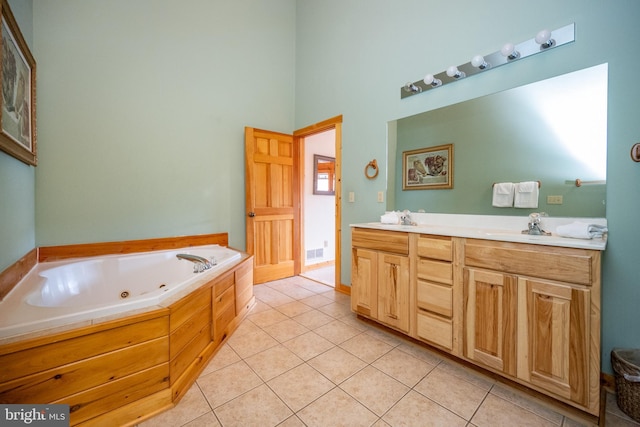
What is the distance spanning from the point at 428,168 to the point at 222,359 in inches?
85.0

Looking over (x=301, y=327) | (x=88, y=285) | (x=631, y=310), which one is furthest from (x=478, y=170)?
(x=88, y=285)

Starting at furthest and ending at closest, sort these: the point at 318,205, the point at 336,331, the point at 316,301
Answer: the point at 318,205 < the point at 316,301 < the point at 336,331

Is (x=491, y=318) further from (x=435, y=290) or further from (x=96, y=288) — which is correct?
(x=96, y=288)

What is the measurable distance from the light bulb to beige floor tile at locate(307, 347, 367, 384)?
2.24 meters

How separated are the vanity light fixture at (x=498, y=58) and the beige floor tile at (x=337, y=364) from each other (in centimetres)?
220

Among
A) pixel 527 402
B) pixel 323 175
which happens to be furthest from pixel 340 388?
pixel 323 175

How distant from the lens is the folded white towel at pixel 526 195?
1711 millimetres

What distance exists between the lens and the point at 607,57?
147cm

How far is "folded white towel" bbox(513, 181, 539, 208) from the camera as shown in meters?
1.71

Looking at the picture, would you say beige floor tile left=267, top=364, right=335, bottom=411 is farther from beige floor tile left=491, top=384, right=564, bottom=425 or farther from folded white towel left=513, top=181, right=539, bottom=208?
folded white towel left=513, top=181, right=539, bottom=208

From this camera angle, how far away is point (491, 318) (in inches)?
57.7

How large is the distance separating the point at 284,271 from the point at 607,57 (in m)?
3.38

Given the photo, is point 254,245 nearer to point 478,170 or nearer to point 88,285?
point 88,285

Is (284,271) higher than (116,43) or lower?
lower
